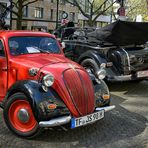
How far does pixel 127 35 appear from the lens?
35.2 feet

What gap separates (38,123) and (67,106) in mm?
544

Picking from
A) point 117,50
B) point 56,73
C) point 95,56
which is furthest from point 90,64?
point 56,73

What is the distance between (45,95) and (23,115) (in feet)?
1.66

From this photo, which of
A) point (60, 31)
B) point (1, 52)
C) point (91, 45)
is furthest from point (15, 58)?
point (60, 31)

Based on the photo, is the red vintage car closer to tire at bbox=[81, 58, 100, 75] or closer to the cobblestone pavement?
the cobblestone pavement

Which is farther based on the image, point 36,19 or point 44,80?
point 36,19

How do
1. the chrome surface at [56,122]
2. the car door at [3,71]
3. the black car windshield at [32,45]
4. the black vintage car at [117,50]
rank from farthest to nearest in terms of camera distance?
the black vintage car at [117,50] → the black car windshield at [32,45] → the car door at [3,71] → the chrome surface at [56,122]

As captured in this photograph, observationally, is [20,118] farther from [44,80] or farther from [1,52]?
[1,52]

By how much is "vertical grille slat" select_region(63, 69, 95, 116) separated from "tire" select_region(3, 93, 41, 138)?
72cm

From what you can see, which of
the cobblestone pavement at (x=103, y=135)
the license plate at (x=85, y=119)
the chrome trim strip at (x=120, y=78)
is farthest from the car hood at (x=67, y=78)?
the chrome trim strip at (x=120, y=78)

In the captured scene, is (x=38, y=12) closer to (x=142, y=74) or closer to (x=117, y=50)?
(x=117, y=50)

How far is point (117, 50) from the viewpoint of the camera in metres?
10.1

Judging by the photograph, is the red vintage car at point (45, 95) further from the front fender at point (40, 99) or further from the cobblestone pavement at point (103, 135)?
the cobblestone pavement at point (103, 135)

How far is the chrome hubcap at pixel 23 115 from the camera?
5922 millimetres
